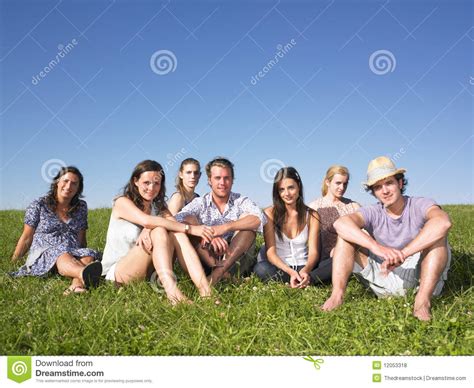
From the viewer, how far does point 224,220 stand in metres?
5.84

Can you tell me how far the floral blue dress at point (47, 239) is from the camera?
5.98 metres

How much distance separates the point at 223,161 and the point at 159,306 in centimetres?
190

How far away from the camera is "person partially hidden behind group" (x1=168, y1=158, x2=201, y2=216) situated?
7383 mm

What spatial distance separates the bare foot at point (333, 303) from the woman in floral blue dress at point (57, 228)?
2.83 meters

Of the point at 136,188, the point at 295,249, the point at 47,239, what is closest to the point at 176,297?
the point at 136,188

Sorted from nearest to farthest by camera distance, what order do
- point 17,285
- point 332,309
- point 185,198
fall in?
1. point 332,309
2. point 17,285
3. point 185,198

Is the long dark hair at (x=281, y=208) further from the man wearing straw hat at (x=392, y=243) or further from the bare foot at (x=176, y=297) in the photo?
the bare foot at (x=176, y=297)

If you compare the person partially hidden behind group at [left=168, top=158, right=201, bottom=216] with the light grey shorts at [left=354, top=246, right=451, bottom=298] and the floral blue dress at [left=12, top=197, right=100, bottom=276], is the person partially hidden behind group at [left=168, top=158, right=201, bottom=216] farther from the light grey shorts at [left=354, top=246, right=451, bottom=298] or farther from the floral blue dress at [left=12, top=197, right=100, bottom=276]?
the light grey shorts at [left=354, top=246, right=451, bottom=298]

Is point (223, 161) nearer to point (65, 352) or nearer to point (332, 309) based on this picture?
point (332, 309)

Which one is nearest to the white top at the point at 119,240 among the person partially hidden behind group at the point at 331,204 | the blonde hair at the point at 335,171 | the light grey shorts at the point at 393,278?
the person partially hidden behind group at the point at 331,204
